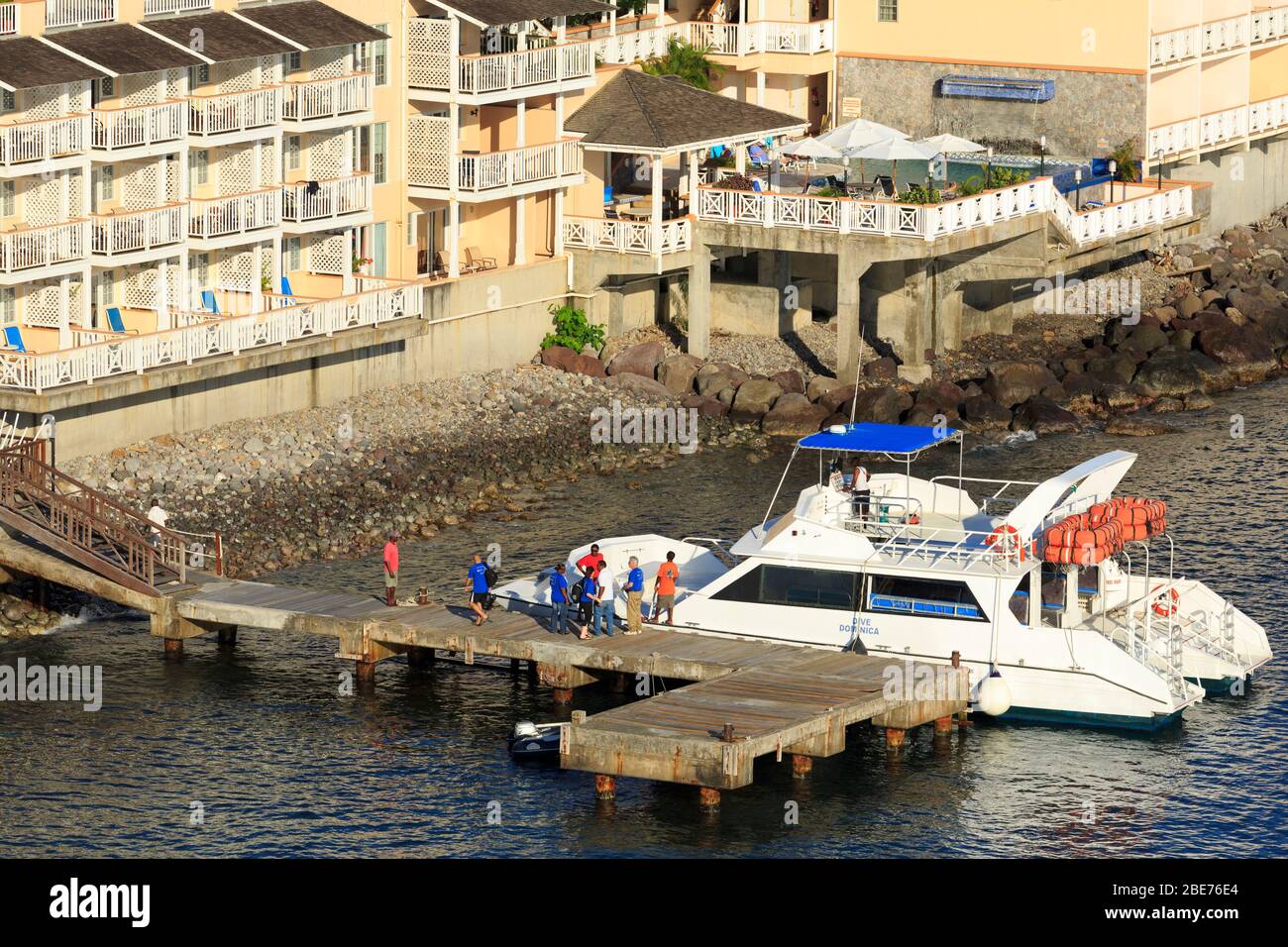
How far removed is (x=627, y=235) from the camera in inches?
2913

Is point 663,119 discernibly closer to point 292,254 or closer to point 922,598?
point 292,254

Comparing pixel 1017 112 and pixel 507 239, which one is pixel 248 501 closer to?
pixel 507 239

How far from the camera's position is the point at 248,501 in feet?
197

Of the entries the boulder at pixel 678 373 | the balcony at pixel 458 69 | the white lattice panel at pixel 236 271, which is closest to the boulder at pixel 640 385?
the boulder at pixel 678 373

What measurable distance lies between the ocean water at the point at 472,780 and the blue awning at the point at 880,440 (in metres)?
5.90

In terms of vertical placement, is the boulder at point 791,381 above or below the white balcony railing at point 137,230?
below

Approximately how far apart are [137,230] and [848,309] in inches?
789

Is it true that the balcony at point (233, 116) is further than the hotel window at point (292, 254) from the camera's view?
No

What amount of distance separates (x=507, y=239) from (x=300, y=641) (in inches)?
909

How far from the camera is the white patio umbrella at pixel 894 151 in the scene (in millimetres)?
73250

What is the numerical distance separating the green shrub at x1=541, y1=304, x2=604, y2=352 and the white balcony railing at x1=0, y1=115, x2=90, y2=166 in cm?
1685

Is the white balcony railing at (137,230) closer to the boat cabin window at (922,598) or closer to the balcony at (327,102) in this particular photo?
the balcony at (327,102)

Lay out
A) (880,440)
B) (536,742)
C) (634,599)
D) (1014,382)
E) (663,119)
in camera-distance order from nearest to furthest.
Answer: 1. (536,742)
2. (634,599)
3. (880,440)
4. (1014,382)
5. (663,119)

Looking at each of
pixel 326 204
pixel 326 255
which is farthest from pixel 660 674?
pixel 326 255
